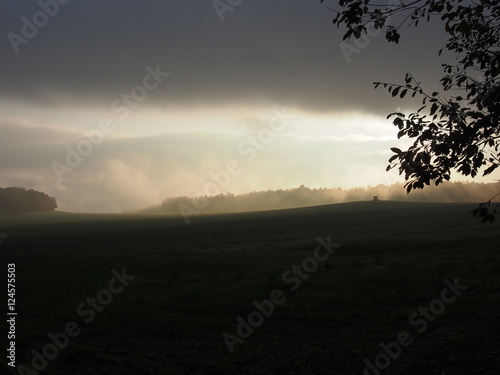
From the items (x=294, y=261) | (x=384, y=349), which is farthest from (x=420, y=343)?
(x=294, y=261)

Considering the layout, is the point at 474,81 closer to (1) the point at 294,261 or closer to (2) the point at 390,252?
(1) the point at 294,261

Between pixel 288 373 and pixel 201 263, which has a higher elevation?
pixel 201 263

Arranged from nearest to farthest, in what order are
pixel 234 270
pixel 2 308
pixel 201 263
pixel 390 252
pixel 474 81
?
pixel 474 81, pixel 2 308, pixel 234 270, pixel 201 263, pixel 390 252

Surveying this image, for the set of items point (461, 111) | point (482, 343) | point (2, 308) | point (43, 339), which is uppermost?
point (461, 111)

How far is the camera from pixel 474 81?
431 inches

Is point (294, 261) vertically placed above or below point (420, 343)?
above

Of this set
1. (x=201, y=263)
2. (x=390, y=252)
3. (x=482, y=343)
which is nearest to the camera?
(x=482, y=343)

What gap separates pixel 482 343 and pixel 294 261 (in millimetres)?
17829

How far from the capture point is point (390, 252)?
31688mm

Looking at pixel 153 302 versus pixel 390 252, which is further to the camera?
pixel 390 252

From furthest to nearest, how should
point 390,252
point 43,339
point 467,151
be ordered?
point 390,252 < point 43,339 < point 467,151

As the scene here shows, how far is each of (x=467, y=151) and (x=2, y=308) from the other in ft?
57.0

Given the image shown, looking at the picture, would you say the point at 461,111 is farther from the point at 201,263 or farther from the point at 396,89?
the point at 201,263

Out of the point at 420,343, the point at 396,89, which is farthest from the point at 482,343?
the point at 396,89
